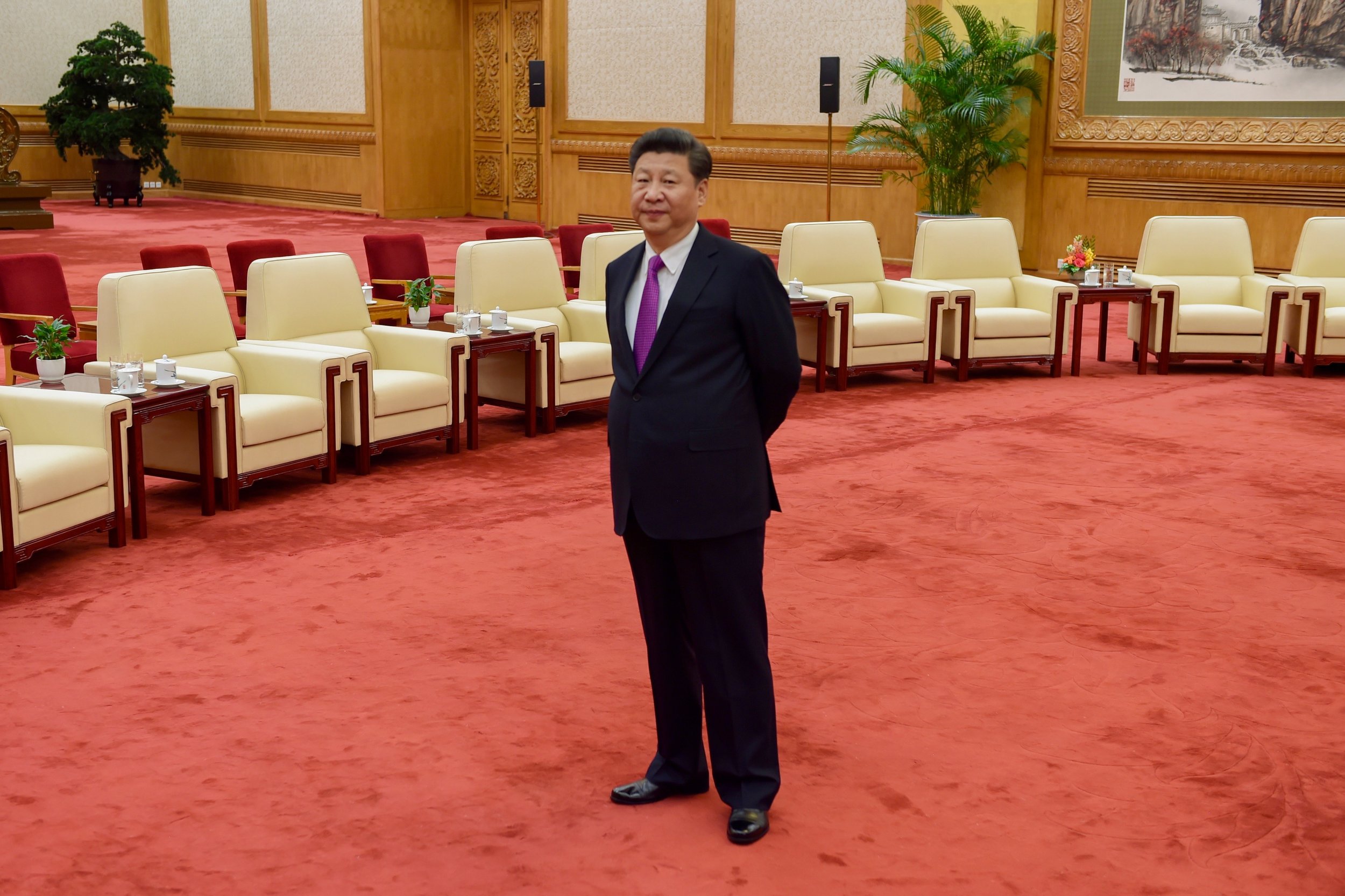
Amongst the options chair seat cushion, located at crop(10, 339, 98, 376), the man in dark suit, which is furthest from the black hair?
chair seat cushion, located at crop(10, 339, 98, 376)

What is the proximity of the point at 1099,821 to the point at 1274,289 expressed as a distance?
20.9 feet

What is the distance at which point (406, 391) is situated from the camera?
639 centimetres

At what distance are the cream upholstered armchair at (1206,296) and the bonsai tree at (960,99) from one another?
3.07 metres

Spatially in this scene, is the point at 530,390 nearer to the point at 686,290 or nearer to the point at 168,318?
the point at 168,318

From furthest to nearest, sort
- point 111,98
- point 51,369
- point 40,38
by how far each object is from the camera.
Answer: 1. point 40,38
2. point 111,98
3. point 51,369

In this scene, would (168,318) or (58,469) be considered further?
(168,318)

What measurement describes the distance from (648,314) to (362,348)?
13.5ft

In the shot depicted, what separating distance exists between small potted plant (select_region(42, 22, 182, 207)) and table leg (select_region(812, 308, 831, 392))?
529 inches

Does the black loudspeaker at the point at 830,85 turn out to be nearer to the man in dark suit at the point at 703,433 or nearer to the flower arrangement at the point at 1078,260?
the flower arrangement at the point at 1078,260

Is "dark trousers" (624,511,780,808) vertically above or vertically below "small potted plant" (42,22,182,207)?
below

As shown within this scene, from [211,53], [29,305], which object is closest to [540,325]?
[29,305]

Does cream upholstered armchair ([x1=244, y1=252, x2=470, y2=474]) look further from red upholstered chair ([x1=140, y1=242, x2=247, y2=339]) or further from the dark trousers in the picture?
the dark trousers

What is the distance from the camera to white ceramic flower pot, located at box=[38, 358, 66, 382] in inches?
216

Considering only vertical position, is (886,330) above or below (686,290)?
below
